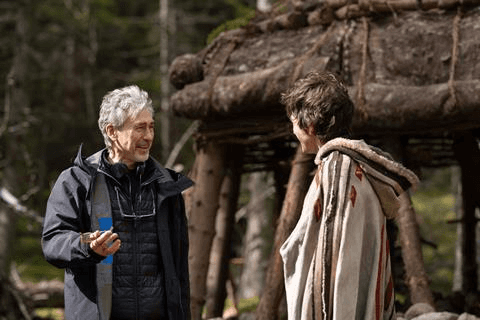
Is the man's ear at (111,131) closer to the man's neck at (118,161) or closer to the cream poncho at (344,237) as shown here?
the man's neck at (118,161)

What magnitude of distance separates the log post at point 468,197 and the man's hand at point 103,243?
493 cm

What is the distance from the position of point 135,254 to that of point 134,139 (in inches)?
23.6

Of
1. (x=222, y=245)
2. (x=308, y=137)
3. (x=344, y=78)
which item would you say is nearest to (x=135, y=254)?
(x=308, y=137)

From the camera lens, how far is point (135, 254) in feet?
13.4

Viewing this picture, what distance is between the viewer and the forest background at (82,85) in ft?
53.9

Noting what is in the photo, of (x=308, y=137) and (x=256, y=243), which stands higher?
(x=308, y=137)

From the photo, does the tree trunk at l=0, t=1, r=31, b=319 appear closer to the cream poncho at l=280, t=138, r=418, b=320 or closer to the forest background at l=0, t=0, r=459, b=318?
the forest background at l=0, t=0, r=459, b=318

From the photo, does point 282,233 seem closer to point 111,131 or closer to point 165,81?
point 111,131

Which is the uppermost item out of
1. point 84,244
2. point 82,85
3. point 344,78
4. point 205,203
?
point 82,85

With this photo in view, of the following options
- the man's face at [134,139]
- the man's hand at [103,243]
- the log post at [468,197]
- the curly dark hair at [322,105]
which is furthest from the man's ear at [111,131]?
the log post at [468,197]

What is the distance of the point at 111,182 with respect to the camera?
4168 mm

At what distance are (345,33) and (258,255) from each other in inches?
318

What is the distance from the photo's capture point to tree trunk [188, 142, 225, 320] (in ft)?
25.0

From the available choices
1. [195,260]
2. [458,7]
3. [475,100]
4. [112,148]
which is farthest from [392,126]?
[112,148]
